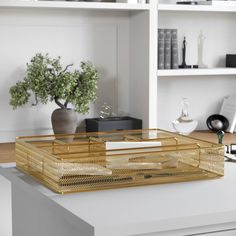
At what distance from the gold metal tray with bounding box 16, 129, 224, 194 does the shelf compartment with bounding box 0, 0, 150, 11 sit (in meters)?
1.66

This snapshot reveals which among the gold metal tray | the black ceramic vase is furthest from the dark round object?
the gold metal tray

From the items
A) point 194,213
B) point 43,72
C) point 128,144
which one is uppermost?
point 43,72

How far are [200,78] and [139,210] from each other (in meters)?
3.01

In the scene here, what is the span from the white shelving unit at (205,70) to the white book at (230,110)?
0.35 feet

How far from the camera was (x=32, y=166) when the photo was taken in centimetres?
194

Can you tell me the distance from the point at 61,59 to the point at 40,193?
2.39 m

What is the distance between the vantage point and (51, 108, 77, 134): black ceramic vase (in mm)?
3695

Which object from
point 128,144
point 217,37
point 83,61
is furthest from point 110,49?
point 128,144

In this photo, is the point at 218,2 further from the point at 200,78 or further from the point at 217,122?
the point at 217,122

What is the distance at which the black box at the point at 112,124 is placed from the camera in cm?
387

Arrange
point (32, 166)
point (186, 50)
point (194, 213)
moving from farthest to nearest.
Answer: point (186, 50), point (32, 166), point (194, 213)

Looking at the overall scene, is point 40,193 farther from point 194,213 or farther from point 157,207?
point 194,213

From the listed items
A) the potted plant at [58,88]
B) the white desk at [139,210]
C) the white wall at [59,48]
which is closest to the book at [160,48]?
the white wall at [59,48]

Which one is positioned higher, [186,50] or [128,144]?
[186,50]
